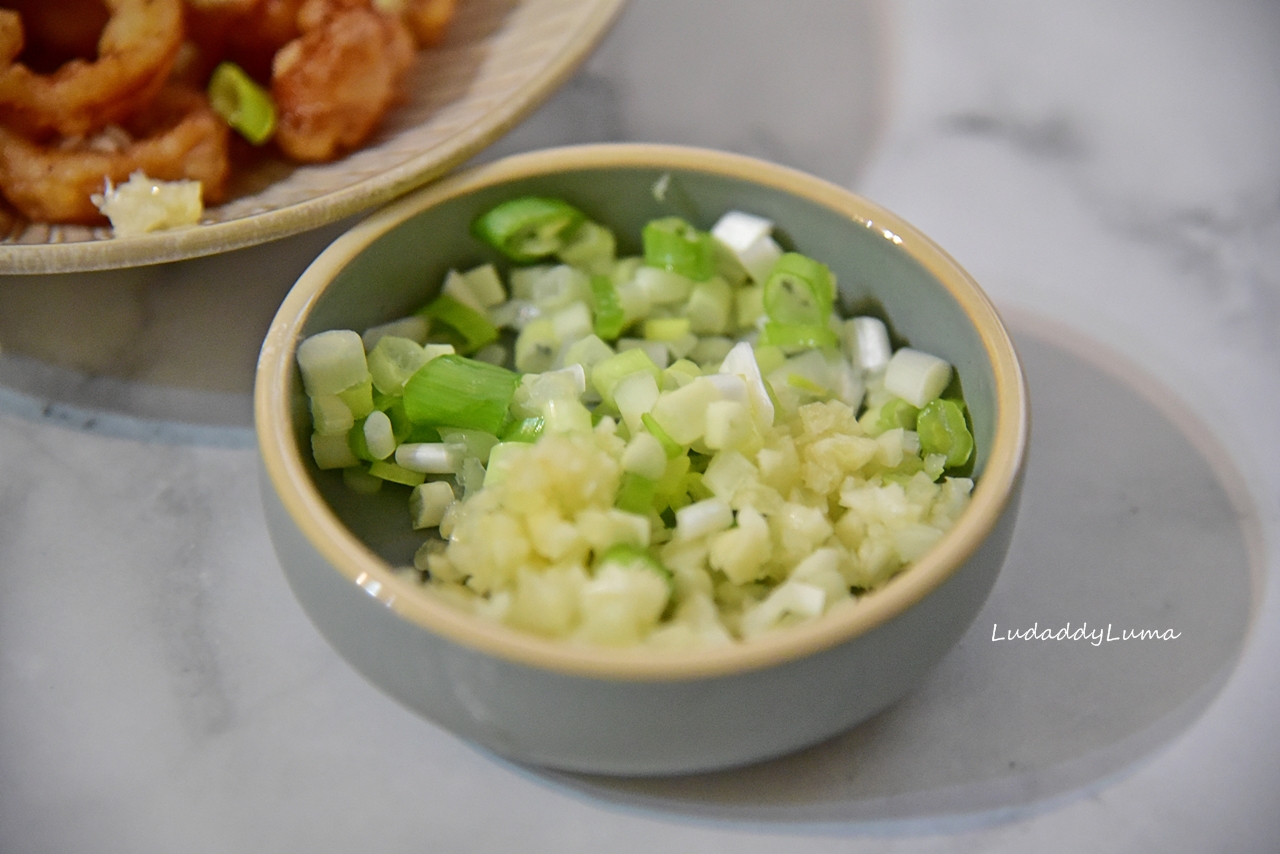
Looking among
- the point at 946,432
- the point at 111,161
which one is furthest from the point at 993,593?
the point at 111,161

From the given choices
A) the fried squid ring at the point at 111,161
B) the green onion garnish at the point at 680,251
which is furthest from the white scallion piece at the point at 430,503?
the fried squid ring at the point at 111,161

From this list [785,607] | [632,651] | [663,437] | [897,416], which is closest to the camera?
[632,651]

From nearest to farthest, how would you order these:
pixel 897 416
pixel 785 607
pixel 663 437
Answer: pixel 785 607 → pixel 663 437 → pixel 897 416

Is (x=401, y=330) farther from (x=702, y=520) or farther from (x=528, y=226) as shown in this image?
(x=702, y=520)

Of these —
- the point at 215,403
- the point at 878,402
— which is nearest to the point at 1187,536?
the point at 878,402

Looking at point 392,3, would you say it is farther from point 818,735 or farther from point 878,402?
point 818,735

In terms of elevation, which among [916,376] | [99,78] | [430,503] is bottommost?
[430,503]

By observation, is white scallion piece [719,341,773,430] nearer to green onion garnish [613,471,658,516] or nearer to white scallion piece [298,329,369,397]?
green onion garnish [613,471,658,516]

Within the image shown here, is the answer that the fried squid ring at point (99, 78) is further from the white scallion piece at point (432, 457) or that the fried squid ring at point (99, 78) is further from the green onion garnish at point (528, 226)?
the white scallion piece at point (432, 457)
